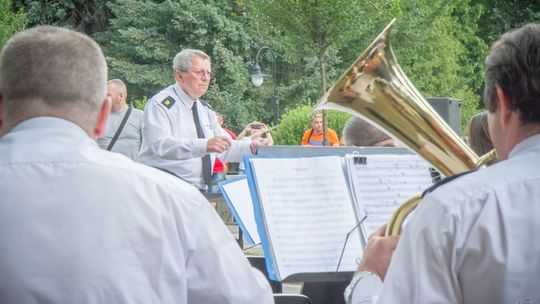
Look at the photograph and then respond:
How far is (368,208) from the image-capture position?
11.0 feet

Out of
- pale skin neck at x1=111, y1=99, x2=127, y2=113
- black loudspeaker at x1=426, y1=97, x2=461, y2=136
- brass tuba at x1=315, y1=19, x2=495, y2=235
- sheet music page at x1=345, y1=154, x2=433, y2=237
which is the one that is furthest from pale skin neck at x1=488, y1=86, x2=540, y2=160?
black loudspeaker at x1=426, y1=97, x2=461, y2=136

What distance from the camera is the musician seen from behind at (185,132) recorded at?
6.25 m

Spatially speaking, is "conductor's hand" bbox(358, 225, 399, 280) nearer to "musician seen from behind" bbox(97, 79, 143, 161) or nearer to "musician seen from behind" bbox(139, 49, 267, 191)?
"musician seen from behind" bbox(139, 49, 267, 191)

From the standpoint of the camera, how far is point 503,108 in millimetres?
2045

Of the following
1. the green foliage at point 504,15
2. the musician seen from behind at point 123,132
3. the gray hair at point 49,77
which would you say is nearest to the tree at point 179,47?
the green foliage at point 504,15

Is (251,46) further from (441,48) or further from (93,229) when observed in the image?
(93,229)

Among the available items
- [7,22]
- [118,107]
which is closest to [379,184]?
[118,107]

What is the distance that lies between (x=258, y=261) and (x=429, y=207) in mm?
2326

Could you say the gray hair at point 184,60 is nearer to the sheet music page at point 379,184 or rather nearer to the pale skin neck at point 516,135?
the sheet music page at point 379,184

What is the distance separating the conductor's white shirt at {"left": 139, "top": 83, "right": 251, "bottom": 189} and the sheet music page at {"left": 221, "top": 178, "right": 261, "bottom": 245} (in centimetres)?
217

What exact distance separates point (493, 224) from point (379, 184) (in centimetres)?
149

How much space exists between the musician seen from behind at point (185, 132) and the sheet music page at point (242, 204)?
209 centimetres

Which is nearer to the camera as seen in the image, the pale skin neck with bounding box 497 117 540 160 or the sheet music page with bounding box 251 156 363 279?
the pale skin neck with bounding box 497 117 540 160

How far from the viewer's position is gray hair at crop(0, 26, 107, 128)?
6.62ft
